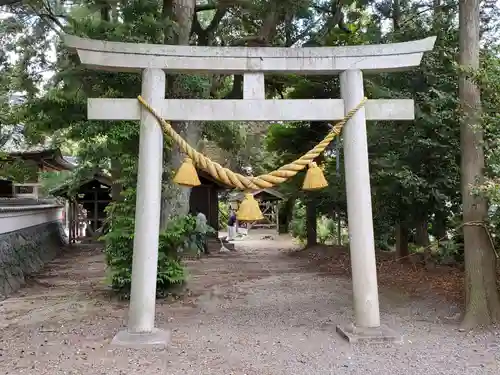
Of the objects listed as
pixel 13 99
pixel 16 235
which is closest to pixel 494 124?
pixel 16 235

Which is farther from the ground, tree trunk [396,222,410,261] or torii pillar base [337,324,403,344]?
tree trunk [396,222,410,261]

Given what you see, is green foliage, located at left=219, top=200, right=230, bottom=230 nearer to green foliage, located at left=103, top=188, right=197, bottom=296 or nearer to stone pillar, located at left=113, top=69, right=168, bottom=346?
green foliage, located at left=103, top=188, right=197, bottom=296

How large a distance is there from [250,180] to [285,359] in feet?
7.02

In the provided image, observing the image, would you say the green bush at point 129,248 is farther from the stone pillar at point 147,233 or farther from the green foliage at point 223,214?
the green foliage at point 223,214

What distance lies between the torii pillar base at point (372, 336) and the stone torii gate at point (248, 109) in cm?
1

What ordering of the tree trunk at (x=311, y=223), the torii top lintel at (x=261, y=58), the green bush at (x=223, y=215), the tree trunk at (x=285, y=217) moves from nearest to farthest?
the torii top lintel at (x=261, y=58) < the tree trunk at (x=311, y=223) < the tree trunk at (x=285, y=217) < the green bush at (x=223, y=215)

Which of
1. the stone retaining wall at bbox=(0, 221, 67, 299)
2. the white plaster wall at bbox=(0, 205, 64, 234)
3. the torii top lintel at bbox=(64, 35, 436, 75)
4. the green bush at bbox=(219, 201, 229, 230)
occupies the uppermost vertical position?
the torii top lintel at bbox=(64, 35, 436, 75)

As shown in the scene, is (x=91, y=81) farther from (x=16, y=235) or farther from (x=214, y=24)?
(x=16, y=235)

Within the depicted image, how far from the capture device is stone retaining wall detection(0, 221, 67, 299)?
34.4 ft

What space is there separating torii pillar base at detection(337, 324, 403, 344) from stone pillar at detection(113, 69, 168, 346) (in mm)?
2225

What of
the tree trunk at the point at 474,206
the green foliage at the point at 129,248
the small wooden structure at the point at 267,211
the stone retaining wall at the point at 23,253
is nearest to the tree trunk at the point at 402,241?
the tree trunk at the point at 474,206

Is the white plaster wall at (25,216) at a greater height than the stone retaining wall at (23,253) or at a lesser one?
greater

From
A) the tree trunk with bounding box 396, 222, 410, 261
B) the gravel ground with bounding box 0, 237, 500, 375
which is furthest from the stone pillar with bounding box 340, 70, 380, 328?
the tree trunk with bounding box 396, 222, 410, 261

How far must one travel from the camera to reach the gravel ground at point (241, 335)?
16.3ft
